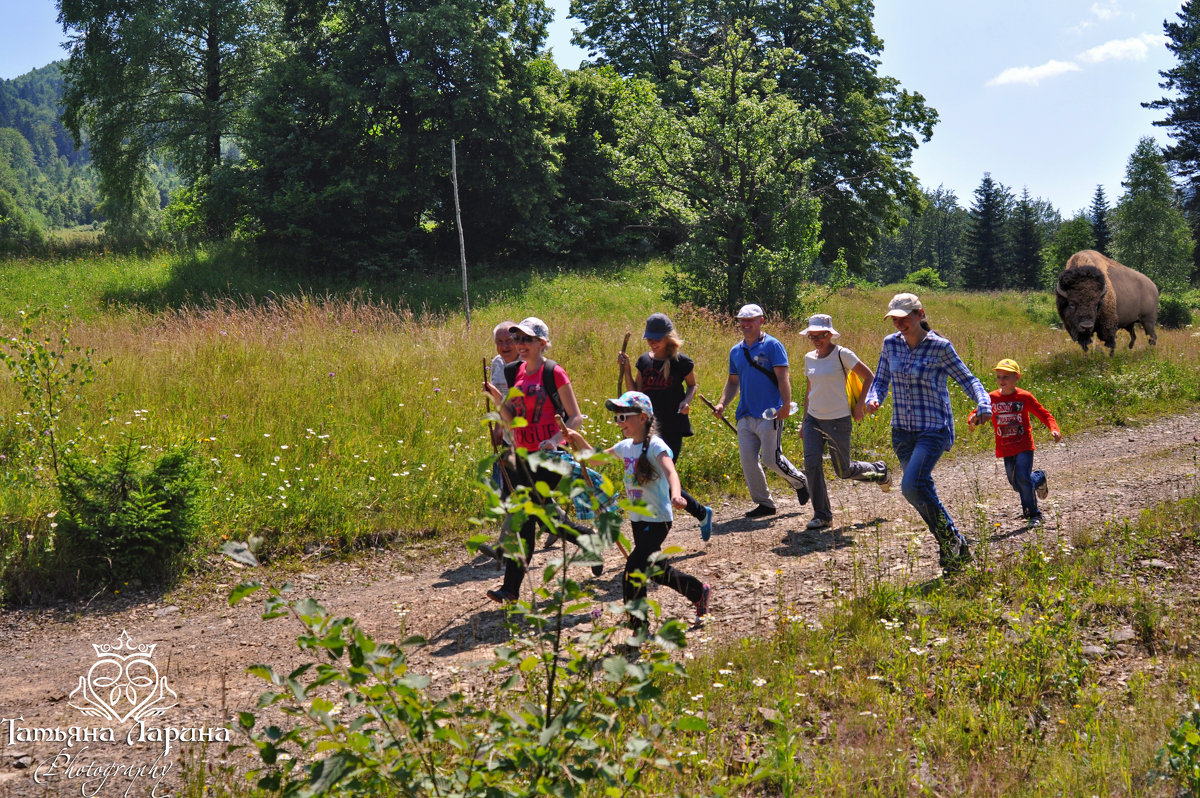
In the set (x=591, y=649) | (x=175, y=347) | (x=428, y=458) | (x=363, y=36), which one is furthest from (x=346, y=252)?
(x=591, y=649)

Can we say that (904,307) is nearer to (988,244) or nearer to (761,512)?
(761,512)

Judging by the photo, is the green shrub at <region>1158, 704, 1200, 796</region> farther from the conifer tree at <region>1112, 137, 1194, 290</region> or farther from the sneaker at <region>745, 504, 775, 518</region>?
the conifer tree at <region>1112, 137, 1194, 290</region>

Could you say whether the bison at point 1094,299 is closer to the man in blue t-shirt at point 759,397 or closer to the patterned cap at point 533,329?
the man in blue t-shirt at point 759,397

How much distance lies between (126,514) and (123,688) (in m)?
2.18

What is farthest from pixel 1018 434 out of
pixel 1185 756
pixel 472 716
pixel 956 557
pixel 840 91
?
pixel 840 91

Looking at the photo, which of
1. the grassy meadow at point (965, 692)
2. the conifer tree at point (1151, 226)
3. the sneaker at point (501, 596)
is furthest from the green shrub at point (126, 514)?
the conifer tree at point (1151, 226)

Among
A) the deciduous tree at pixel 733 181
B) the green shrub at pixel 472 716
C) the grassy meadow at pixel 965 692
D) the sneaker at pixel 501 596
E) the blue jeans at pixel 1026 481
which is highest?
the deciduous tree at pixel 733 181

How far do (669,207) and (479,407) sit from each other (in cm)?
1005

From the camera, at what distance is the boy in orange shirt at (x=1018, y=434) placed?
7016 millimetres

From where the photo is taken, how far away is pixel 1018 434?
702 cm

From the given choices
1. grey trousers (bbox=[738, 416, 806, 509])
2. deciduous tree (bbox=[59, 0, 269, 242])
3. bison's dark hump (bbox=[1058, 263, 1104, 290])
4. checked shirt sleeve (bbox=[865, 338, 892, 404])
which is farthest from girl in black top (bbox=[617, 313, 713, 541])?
deciduous tree (bbox=[59, 0, 269, 242])

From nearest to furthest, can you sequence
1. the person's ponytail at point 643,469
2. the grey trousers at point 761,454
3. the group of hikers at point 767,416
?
1. the person's ponytail at point 643,469
2. the group of hikers at point 767,416
3. the grey trousers at point 761,454

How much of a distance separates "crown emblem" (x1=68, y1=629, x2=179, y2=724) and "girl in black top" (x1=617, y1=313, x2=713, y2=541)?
13.5 feet

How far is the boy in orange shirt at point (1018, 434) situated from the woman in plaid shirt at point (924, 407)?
55.2 inches
